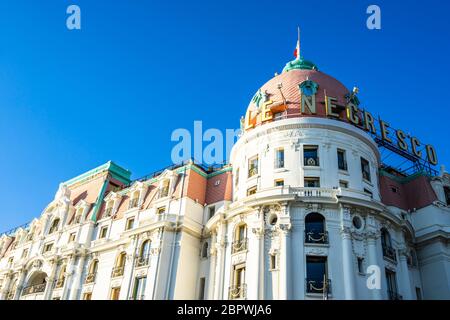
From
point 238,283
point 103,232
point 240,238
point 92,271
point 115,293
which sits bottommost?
point 238,283

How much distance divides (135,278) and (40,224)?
23.7 meters

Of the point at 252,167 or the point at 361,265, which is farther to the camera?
the point at 252,167

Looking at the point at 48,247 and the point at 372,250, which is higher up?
the point at 48,247

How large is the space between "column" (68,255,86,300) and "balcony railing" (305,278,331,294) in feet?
83.4

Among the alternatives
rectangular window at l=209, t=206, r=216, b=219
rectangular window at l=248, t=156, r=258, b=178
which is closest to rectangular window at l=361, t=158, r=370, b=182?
rectangular window at l=248, t=156, r=258, b=178

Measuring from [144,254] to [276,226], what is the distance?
1361 centimetres

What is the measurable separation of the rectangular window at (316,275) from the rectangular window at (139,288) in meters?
14.9

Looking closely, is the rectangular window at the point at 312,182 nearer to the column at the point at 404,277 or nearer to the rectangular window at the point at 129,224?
the column at the point at 404,277

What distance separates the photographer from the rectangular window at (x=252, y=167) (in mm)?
42072

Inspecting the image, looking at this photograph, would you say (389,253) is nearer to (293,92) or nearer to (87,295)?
(293,92)

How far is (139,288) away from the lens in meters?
41.3

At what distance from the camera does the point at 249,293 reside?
114ft

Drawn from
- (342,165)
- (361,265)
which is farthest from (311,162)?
(361,265)

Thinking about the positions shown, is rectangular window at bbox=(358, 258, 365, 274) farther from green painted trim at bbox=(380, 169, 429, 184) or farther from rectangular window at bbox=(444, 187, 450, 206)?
rectangular window at bbox=(444, 187, 450, 206)
